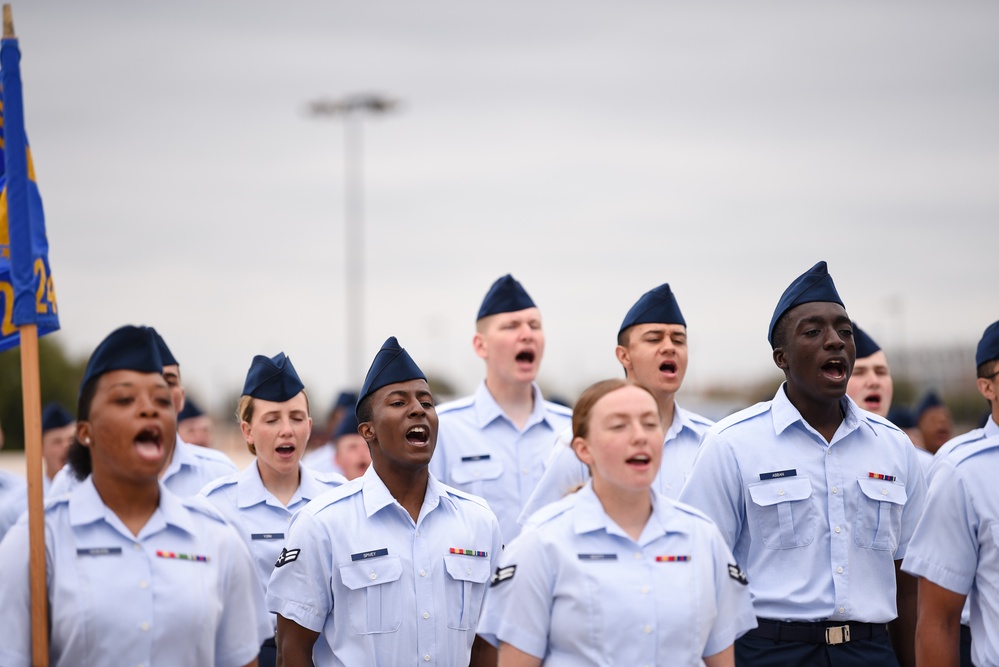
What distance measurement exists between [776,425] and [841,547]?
0.68 meters

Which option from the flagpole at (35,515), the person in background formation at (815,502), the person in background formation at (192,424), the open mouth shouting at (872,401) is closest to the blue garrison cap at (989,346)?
the person in background formation at (815,502)

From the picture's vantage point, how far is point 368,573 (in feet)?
18.3

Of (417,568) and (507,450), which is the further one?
(507,450)

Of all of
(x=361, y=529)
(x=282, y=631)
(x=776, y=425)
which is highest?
(x=776, y=425)

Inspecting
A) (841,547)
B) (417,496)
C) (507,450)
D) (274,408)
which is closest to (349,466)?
(507,450)

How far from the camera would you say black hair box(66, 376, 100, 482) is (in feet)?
15.5

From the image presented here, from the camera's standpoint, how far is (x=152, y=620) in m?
Answer: 4.53

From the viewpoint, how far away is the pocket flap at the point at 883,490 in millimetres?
6027

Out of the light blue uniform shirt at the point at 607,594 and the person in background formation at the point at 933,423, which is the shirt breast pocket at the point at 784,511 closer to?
the light blue uniform shirt at the point at 607,594

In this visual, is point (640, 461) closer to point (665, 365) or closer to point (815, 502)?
point (815, 502)

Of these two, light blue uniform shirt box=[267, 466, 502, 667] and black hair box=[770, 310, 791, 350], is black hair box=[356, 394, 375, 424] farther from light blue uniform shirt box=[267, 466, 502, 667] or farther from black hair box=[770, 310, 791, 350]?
black hair box=[770, 310, 791, 350]

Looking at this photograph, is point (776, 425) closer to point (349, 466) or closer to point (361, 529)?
point (361, 529)

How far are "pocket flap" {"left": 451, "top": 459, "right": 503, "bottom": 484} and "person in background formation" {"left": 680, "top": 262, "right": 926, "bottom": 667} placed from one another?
240 cm

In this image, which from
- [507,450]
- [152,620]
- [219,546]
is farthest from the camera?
[507,450]
